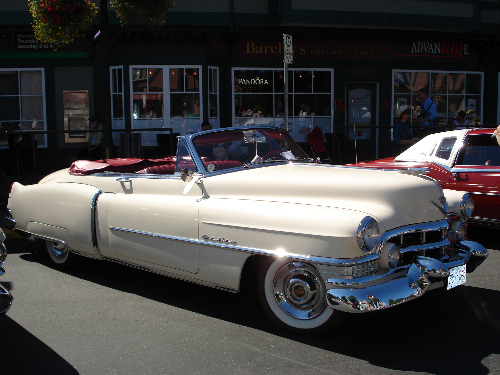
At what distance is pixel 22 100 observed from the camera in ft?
46.5

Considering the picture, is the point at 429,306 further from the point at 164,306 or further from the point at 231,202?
the point at 164,306

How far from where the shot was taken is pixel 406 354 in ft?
11.0

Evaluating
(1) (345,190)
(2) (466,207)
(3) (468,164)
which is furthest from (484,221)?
(1) (345,190)

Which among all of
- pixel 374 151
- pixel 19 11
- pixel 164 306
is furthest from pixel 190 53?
pixel 164 306

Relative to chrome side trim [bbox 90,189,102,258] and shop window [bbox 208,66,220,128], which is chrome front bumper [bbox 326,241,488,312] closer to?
chrome side trim [bbox 90,189,102,258]

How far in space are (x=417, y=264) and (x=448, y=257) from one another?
472 mm

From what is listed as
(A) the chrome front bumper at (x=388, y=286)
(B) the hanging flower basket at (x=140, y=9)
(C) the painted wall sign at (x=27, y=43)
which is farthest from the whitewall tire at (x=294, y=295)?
(C) the painted wall sign at (x=27, y=43)

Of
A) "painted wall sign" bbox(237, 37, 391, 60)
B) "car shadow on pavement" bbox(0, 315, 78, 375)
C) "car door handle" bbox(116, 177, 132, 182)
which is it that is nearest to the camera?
"car shadow on pavement" bbox(0, 315, 78, 375)

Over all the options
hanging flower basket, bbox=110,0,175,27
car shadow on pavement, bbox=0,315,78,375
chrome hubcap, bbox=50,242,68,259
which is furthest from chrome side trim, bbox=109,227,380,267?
hanging flower basket, bbox=110,0,175,27

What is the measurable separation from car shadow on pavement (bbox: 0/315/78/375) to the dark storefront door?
12.0 meters

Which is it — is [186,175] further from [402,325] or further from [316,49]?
[316,49]

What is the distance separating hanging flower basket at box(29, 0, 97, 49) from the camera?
28.1 feet

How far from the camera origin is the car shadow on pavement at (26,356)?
3.22 m

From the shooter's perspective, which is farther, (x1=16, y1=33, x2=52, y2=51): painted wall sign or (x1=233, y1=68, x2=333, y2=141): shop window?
(x1=233, y1=68, x2=333, y2=141): shop window
